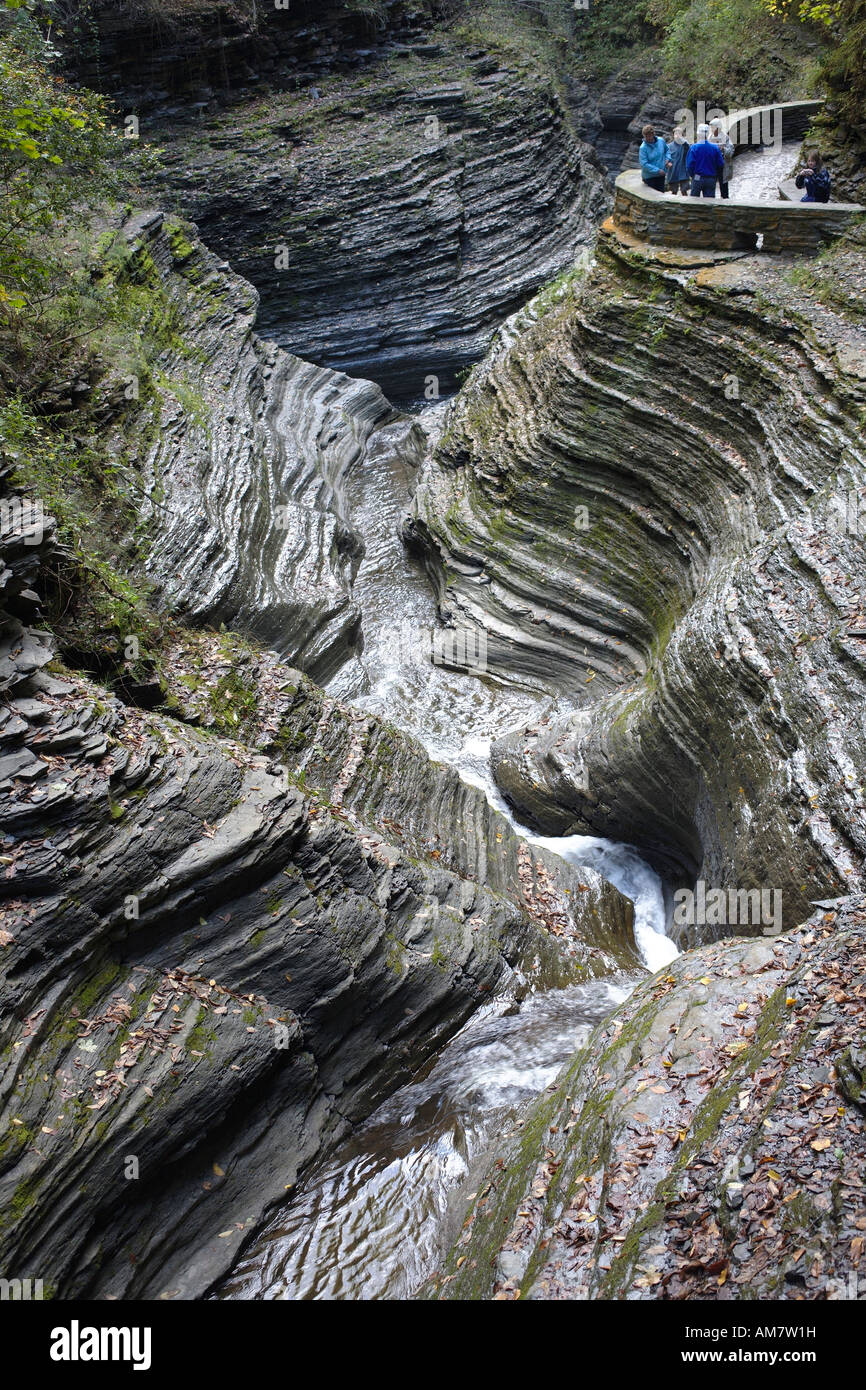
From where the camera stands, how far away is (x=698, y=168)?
1602cm

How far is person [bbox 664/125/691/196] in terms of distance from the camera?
53.1 ft

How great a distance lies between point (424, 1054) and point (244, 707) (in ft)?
16.0

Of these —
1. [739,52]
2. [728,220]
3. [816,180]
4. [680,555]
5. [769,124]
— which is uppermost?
[739,52]

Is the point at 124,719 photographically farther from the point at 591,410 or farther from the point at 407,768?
the point at 591,410

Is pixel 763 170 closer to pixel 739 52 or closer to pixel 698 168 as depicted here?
pixel 698 168

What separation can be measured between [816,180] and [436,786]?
12.7 meters

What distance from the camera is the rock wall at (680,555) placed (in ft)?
30.6

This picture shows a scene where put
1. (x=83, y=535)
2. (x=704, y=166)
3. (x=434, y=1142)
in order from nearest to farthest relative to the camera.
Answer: (x=434, y=1142) < (x=83, y=535) < (x=704, y=166)

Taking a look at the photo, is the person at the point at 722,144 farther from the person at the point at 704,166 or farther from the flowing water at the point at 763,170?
the flowing water at the point at 763,170

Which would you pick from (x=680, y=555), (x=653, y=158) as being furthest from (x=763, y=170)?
(x=680, y=555)

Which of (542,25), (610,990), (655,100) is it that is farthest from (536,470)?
(542,25)

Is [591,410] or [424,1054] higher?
[591,410]
